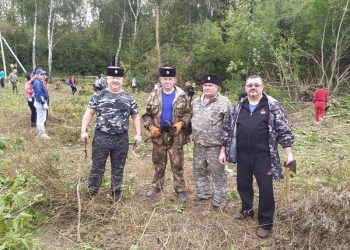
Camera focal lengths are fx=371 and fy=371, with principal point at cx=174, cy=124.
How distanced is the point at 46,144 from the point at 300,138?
5848 millimetres

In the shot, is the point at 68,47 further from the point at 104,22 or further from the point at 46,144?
the point at 46,144

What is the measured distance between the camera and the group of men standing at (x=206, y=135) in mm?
3660

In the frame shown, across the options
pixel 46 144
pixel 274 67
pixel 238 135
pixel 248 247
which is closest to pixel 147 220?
pixel 248 247

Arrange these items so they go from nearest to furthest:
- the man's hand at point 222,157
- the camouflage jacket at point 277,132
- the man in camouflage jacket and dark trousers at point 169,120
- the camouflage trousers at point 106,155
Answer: the camouflage jacket at point 277,132 < the man's hand at point 222,157 < the camouflage trousers at point 106,155 < the man in camouflage jacket and dark trousers at point 169,120

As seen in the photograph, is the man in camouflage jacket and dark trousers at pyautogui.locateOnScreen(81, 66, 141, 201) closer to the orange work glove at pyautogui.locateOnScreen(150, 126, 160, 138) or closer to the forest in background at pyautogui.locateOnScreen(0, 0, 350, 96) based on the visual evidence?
the orange work glove at pyautogui.locateOnScreen(150, 126, 160, 138)

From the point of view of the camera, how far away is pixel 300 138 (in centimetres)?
905

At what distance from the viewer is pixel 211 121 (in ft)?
13.5

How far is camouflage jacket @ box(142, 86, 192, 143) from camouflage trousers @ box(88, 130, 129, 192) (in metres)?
0.42

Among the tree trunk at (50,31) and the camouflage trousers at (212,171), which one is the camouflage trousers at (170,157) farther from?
the tree trunk at (50,31)

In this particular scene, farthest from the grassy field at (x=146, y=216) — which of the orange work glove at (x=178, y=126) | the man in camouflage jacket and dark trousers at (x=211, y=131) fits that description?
the orange work glove at (x=178, y=126)

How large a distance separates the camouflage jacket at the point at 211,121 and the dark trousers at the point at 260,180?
15.1 inches

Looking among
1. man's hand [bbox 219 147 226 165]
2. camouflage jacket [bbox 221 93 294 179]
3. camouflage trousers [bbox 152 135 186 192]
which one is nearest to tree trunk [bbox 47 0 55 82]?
camouflage trousers [bbox 152 135 186 192]

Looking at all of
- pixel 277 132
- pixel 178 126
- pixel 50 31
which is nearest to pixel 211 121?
pixel 178 126

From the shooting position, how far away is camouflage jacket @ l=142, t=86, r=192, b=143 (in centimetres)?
438
